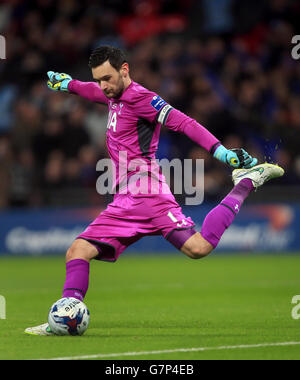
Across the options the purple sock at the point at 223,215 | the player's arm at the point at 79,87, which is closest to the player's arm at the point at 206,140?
the purple sock at the point at 223,215

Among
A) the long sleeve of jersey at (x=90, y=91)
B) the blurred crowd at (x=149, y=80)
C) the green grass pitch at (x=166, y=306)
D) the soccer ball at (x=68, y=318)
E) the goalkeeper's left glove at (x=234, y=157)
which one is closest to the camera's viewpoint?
the green grass pitch at (x=166, y=306)

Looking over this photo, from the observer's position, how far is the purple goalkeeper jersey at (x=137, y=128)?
7199 millimetres

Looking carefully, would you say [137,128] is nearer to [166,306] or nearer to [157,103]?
[157,103]

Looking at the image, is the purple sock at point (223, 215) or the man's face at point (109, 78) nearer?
the man's face at point (109, 78)

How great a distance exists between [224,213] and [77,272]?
140 centimetres

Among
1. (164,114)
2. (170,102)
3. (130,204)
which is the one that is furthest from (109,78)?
(170,102)

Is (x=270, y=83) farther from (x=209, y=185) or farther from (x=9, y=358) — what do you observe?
(x=9, y=358)

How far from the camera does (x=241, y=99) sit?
17.8 metres

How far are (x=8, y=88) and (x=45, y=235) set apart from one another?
4.17 metres

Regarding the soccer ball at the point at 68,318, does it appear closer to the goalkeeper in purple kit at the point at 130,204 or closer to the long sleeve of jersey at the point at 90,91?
the goalkeeper in purple kit at the point at 130,204

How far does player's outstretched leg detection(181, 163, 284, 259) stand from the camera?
7410 mm

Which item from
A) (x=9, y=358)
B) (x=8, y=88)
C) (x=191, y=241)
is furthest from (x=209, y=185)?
(x=9, y=358)

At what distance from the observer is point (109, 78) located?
7.29 metres

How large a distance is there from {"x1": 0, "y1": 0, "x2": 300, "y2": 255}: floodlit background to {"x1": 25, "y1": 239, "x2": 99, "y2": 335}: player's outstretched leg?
868cm
